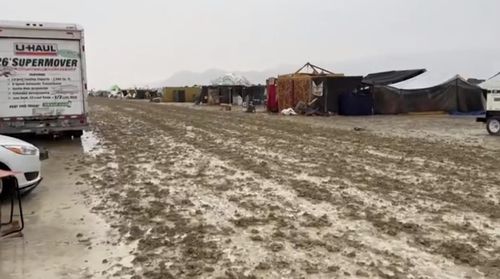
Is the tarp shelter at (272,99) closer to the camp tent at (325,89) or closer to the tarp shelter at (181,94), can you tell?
the camp tent at (325,89)

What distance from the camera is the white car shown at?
8002 mm

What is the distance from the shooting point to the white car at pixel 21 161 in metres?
8.00

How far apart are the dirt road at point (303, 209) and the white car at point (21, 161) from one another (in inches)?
37.8

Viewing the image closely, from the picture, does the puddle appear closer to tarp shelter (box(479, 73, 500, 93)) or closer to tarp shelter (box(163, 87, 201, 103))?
tarp shelter (box(479, 73, 500, 93))

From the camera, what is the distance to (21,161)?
26.7ft

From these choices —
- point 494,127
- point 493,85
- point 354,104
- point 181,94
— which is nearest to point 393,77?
point 354,104

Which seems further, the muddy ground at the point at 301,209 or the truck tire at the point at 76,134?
the truck tire at the point at 76,134

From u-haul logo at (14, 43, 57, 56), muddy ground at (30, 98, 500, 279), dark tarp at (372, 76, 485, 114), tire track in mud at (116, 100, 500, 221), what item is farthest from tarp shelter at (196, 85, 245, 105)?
muddy ground at (30, 98, 500, 279)

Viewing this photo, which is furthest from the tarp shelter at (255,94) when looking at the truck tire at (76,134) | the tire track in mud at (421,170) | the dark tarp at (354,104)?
the tire track in mud at (421,170)

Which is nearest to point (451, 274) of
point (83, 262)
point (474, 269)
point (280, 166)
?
point (474, 269)

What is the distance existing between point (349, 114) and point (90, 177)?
73.1 ft

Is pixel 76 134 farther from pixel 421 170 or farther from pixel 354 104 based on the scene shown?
pixel 354 104

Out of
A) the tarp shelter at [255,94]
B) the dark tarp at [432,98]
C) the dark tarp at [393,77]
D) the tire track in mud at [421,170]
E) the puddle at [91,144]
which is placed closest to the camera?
the tire track in mud at [421,170]

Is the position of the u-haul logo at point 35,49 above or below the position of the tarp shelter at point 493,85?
above
